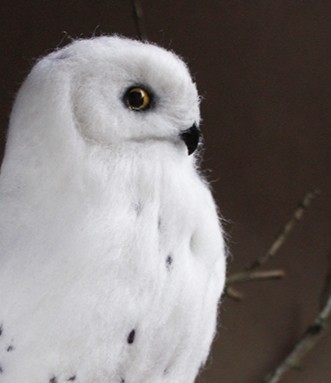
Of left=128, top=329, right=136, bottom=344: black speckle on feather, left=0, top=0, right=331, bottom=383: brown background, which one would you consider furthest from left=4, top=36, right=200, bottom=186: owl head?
left=0, top=0, right=331, bottom=383: brown background

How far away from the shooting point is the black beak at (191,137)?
1.87 ft

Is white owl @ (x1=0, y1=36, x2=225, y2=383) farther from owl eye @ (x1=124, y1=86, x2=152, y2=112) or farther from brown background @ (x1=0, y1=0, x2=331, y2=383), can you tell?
brown background @ (x1=0, y1=0, x2=331, y2=383)

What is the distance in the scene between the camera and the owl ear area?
1.76 feet

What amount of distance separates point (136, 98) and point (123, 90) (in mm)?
10

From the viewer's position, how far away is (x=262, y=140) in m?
1.09

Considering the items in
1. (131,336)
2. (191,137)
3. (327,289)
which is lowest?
(327,289)

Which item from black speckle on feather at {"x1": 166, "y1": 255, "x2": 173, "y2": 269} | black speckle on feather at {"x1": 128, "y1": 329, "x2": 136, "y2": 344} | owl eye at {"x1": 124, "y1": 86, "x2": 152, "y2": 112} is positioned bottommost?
black speckle on feather at {"x1": 128, "y1": 329, "x2": 136, "y2": 344}

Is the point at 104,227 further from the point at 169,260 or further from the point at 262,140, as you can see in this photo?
the point at 262,140

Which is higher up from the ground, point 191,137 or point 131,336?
point 191,137

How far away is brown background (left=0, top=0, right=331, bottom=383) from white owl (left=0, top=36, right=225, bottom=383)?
44 centimetres

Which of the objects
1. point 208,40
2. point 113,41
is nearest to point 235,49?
point 208,40

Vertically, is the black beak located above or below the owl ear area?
below

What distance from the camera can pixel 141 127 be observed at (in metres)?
0.54

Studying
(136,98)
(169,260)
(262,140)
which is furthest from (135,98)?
(262,140)
